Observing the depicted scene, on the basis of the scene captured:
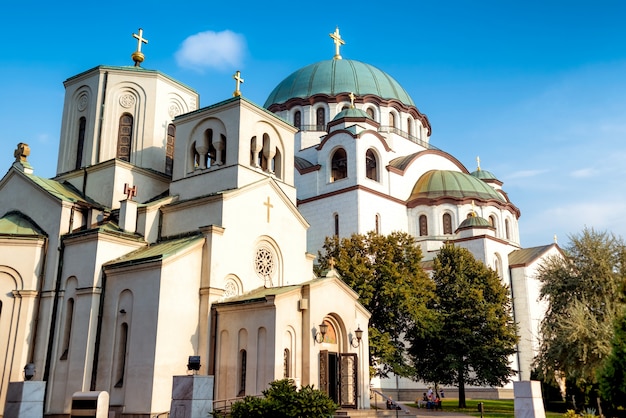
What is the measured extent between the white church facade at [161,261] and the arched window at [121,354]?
0.05 meters

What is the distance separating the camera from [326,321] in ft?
62.3

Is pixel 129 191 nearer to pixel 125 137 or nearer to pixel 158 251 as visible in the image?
pixel 125 137

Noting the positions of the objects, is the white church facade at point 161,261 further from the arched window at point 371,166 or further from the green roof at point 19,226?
the arched window at point 371,166

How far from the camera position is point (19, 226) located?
20.7 meters

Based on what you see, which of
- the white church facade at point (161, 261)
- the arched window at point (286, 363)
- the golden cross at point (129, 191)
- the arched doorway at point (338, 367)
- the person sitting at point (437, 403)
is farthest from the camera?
the person sitting at point (437, 403)

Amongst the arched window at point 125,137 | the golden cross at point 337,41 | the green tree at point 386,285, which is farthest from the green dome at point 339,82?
the arched window at point 125,137

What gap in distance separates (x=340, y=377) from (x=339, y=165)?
20.0 metres

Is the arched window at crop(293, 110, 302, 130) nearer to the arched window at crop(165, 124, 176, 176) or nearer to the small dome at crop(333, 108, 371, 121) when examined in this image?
the small dome at crop(333, 108, 371, 121)

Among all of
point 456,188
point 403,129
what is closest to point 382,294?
point 456,188

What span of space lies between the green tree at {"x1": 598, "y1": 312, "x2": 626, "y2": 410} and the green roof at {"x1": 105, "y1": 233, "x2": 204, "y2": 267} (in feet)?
39.3

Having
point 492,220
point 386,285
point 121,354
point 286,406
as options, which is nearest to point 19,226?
point 121,354

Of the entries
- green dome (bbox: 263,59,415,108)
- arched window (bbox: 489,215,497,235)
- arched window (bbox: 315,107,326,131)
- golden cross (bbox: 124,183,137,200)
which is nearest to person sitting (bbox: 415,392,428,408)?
arched window (bbox: 489,215,497,235)

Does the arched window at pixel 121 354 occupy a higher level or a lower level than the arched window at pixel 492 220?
lower

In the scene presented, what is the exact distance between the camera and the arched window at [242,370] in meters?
17.5
